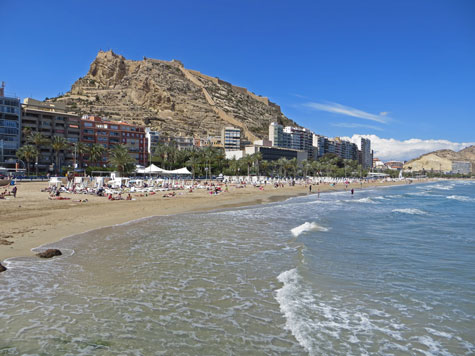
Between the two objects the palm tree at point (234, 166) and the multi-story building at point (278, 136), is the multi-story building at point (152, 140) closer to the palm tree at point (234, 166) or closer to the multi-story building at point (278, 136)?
the palm tree at point (234, 166)

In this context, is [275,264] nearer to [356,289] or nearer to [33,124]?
[356,289]

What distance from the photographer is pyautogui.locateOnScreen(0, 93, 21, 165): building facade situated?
57.8 meters

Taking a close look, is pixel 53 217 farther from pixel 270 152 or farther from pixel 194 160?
pixel 270 152

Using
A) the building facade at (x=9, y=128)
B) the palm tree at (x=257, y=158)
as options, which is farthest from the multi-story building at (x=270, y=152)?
the building facade at (x=9, y=128)

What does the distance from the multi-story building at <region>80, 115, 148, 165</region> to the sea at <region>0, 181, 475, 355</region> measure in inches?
2660

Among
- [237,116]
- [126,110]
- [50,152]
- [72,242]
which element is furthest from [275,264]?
[237,116]

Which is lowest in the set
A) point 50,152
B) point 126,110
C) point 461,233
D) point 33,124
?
point 461,233

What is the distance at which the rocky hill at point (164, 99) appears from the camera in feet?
410

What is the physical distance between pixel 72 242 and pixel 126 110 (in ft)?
398

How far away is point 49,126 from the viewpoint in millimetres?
67188

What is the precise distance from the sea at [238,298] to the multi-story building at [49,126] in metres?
60.2

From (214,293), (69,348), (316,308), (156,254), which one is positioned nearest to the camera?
(69,348)

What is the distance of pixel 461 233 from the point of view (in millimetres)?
A: 18094

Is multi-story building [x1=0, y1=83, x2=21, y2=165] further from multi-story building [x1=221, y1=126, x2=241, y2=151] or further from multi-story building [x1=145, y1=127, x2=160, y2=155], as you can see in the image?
multi-story building [x1=221, y1=126, x2=241, y2=151]
